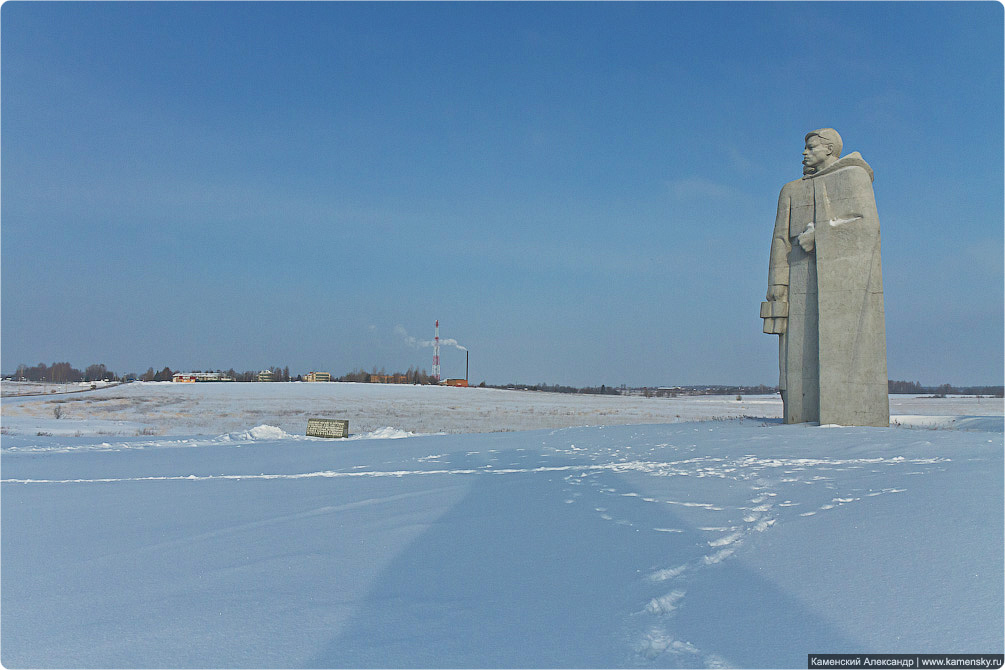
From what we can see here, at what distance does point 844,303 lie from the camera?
11.5 m

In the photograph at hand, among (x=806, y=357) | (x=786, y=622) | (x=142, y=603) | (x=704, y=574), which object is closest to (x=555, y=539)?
(x=704, y=574)

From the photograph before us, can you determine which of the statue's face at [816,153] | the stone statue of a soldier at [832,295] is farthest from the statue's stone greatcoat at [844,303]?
the statue's face at [816,153]

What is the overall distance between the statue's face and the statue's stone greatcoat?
19.5 inches

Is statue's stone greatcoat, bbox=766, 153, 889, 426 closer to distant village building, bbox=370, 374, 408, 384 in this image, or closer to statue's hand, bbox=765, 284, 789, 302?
statue's hand, bbox=765, 284, 789, 302

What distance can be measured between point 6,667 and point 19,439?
1381cm

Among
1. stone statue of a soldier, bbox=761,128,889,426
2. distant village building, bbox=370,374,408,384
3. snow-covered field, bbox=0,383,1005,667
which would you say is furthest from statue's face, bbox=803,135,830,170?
distant village building, bbox=370,374,408,384

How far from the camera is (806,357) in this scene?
12602 millimetres

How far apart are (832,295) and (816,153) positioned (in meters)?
3.34

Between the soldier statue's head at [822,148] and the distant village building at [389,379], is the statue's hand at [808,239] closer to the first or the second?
the soldier statue's head at [822,148]

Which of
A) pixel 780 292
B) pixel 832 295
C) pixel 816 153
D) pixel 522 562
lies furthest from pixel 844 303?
pixel 522 562

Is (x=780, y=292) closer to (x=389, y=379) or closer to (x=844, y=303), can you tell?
(x=844, y=303)

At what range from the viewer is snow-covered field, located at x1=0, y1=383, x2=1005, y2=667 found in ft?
9.20

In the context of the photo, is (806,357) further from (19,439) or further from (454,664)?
(19,439)

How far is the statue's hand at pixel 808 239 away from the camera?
39.9 ft
